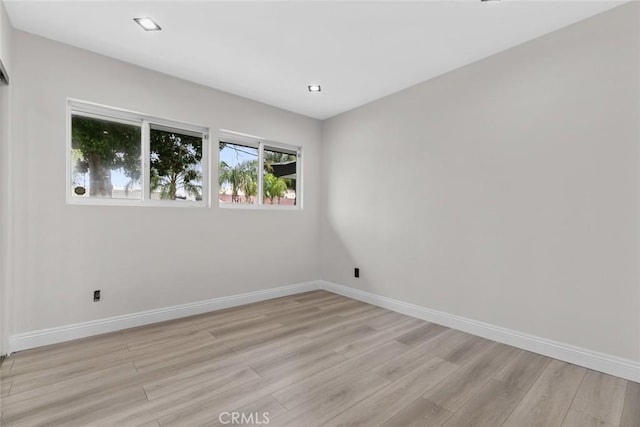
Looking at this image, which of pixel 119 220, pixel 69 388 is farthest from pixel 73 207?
pixel 69 388

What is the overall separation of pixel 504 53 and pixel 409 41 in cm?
92

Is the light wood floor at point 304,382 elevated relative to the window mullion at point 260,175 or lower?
lower

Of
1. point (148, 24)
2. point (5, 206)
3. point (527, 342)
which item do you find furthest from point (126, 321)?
point (527, 342)

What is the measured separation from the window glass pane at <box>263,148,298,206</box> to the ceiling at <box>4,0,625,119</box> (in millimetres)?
1189

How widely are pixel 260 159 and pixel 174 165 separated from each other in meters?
1.12

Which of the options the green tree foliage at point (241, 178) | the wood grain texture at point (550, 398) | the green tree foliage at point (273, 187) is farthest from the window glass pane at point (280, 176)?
the wood grain texture at point (550, 398)

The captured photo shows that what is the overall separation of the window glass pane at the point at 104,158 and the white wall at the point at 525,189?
2.77m

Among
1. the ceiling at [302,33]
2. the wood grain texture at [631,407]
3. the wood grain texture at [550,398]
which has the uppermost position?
the ceiling at [302,33]

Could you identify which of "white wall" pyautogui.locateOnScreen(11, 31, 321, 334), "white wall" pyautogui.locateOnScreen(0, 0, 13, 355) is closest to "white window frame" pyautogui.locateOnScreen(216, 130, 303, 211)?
"white wall" pyautogui.locateOnScreen(11, 31, 321, 334)

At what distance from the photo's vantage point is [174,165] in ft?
10.6

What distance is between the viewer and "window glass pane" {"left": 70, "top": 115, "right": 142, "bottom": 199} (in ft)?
8.74

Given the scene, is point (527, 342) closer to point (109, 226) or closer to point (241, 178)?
point (241, 178)

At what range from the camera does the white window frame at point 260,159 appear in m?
3.59

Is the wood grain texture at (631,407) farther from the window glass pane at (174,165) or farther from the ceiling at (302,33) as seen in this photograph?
the window glass pane at (174,165)
